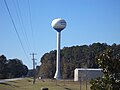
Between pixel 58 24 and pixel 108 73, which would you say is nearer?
pixel 108 73

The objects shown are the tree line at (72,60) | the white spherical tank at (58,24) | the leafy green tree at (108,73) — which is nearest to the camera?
the leafy green tree at (108,73)

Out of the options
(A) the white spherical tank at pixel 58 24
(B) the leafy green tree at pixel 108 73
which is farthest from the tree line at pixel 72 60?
(B) the leafy green tree at pixel 108 73

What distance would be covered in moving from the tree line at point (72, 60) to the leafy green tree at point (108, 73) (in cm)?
14116

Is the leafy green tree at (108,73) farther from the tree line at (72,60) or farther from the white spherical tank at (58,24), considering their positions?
the tree line at (72,60)

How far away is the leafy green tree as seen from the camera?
13.8 m

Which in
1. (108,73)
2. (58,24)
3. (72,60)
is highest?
(58,24)

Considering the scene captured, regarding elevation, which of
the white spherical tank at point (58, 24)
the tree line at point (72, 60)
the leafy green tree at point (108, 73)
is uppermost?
the white spherical tank at point (58, 24)

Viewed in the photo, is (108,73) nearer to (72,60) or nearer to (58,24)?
(58,24)

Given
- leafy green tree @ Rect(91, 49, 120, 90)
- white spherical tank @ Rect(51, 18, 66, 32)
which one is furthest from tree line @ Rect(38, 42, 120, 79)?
leafy green tree @ Rect(91, 49, 120, 90)

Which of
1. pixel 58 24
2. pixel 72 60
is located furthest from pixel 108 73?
pixel 72 60

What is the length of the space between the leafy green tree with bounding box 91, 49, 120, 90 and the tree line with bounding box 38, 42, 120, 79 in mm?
141163

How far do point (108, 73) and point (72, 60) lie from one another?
169m

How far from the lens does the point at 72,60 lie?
599 feet

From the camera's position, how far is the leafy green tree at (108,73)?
1380 centimetres
